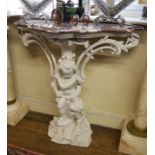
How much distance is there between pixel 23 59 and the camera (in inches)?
75.9

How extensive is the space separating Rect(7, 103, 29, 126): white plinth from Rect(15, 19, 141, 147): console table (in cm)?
35

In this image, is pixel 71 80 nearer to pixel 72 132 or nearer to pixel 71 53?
pixel 71 53

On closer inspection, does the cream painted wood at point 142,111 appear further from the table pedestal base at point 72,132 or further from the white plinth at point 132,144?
the table pedestal base at point 72,132

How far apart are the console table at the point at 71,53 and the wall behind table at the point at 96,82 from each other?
0.13m

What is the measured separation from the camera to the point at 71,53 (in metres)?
1.46

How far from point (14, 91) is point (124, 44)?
3.71 feet

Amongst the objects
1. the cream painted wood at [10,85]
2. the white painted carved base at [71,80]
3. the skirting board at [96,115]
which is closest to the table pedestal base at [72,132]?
the white painted carved base at [71,80]

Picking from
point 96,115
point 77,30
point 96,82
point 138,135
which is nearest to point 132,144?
point 138,135

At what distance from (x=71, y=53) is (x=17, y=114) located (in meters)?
0.85

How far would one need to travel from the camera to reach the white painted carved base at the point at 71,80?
4.65ft

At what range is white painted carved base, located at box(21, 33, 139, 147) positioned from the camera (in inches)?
55.8

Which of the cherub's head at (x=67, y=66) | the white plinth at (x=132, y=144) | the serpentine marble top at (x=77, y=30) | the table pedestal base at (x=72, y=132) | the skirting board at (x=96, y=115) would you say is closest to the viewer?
the serpentine marble top at (x=77, y=30)

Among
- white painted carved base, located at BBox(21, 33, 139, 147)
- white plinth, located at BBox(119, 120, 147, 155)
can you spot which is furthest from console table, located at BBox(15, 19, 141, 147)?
white plinth, located at BBox(119, 120, 147, 155)
